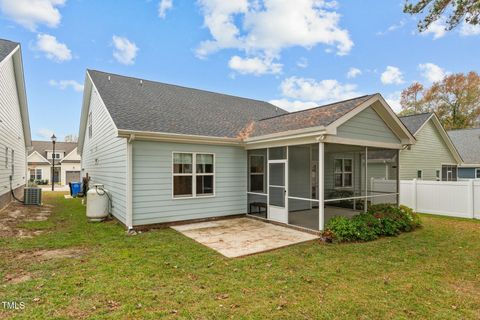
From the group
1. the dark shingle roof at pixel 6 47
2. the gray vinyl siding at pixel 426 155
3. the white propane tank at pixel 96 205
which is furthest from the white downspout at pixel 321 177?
the gray vinyl siding at pixel 426 155

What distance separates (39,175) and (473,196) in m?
42.9

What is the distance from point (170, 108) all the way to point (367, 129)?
6.94m

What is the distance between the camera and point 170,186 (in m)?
8.10

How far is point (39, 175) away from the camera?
3444 centimetres

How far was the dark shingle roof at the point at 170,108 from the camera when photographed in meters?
8.28

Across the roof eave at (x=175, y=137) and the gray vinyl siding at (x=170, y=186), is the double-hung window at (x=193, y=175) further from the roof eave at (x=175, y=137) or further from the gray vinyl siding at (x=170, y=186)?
the roof eave at (x=175, y=137)

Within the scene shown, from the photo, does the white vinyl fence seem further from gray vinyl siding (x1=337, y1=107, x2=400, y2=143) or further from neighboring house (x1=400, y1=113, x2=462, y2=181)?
neighboring house (x1=400, y1=113, x2=462, y2=181)

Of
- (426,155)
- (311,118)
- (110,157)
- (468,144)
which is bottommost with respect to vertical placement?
(110,157)

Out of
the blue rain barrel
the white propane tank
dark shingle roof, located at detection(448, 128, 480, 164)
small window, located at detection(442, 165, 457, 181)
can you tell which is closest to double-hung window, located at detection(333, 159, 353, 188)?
the white propane tank

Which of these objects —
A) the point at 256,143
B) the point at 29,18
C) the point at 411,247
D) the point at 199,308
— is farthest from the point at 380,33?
the point at 29,18

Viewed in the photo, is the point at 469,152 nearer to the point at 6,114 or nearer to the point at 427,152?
the point at 427,152

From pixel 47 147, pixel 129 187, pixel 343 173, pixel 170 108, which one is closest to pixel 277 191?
pixel 129 187

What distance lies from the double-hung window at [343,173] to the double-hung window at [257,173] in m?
4.56

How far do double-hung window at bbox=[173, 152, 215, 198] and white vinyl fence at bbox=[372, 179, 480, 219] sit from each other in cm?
911
